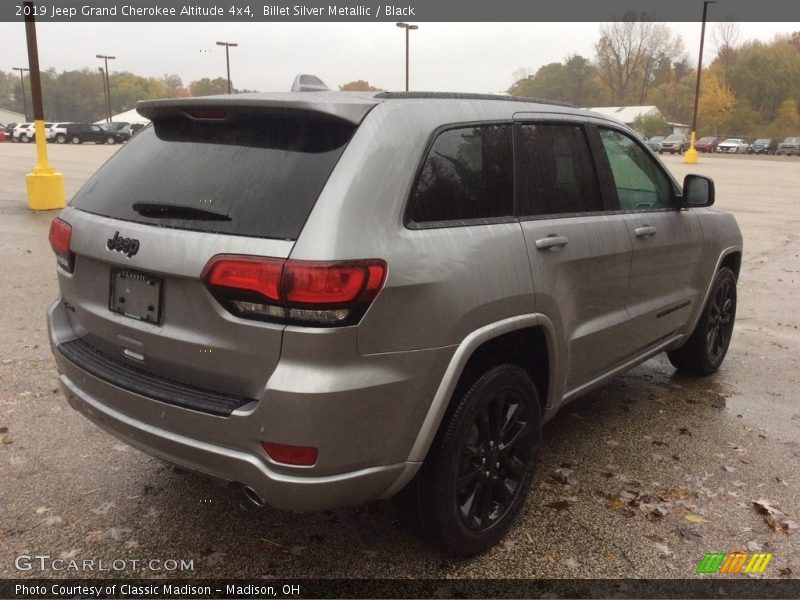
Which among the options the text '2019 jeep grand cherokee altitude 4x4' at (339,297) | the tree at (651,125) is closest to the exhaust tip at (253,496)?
the text '2019 jeep grand cherokee altitude 4x4' at (339,297)

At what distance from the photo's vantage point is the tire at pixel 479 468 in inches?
103

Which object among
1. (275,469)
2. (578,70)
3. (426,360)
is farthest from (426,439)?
(578,70)

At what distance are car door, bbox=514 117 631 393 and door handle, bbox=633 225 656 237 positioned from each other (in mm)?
131

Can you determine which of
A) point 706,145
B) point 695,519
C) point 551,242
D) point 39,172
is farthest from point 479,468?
point 706,145

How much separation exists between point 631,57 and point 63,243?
4648 inches

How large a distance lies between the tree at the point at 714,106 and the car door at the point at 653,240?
277 feet

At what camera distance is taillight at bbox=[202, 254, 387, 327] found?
2.18 metres

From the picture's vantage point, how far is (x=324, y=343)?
7.21 ft

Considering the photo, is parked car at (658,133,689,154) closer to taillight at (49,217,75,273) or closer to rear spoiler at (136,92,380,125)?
rear spoiler at (136,92,380,125)

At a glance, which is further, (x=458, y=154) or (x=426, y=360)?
(x=458, y=154)

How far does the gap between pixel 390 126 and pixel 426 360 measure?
2.74 feet

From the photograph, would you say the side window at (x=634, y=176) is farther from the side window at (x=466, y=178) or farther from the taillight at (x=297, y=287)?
the taillight at (x=297, y=287)

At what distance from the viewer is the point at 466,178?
2.78m

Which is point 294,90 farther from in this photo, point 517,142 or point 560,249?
point 560,249
